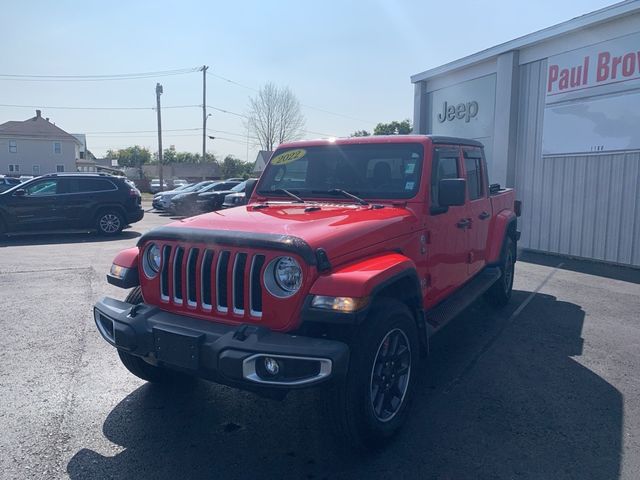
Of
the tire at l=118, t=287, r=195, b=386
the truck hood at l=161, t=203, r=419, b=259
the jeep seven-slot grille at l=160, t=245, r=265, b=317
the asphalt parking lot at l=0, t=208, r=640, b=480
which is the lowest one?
the asphalt parking lot at l=0, t=208, r=640, b=480

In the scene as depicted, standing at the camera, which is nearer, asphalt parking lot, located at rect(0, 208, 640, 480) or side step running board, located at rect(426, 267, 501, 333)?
asphalt parking lot, located at rect(0, 208, 640, 480)

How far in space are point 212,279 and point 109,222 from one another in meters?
12.1

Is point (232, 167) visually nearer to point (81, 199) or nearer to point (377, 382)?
point (81, 199)

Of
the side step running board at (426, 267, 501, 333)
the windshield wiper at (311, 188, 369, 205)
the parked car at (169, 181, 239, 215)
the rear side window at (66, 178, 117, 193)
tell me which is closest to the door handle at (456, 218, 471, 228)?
the side step running board at (426, 267, 501, 333)

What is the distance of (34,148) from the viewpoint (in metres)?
55.4

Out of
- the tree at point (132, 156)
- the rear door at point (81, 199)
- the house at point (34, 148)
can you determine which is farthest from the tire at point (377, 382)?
the tree at point (132, 156)

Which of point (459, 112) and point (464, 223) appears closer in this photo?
point (464, 223)

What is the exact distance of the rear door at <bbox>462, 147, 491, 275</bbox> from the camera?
5.46 meters

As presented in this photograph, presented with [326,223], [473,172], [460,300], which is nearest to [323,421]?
[326,223]

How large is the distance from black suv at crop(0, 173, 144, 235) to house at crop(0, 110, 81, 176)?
46.9 m

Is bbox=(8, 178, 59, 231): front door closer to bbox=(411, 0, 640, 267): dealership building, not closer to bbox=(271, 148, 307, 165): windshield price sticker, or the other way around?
bbox=(271, 148, 307, 165): windshield price sticker

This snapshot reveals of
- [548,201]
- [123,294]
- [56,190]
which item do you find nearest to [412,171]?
[123,294]

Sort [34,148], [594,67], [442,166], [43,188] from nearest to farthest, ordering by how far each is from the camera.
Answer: [442,166] → [594,67] → [43,188] → [34,148]

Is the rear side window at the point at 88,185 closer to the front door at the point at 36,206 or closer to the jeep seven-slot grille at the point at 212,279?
the front door at the point at 36,206
